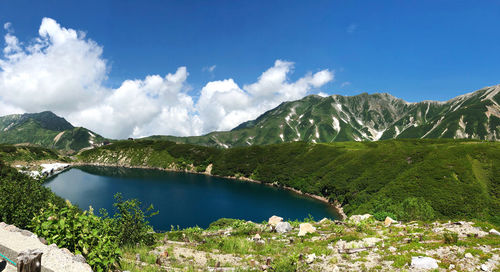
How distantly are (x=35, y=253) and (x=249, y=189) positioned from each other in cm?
12379

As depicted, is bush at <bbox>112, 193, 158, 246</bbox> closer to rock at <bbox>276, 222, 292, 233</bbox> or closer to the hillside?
rock at <bbox>276, 222, 292, 233</bbox>

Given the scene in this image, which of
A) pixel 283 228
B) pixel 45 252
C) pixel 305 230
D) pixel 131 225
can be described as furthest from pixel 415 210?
pixel 45 252

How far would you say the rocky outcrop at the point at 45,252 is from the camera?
825 cm

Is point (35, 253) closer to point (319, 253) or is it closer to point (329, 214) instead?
point (319, 253)

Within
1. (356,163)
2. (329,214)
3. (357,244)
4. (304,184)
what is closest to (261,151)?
(304,184)

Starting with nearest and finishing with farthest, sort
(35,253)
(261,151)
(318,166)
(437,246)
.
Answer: (35,253)
(437,246)
(318,166)
(261,151)

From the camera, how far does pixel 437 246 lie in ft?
58.4

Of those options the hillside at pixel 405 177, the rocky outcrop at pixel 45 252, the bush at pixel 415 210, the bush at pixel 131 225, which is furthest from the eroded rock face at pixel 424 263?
the hillside at pixel 405 177

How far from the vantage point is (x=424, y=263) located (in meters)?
14.7

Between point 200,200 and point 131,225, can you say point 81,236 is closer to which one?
point 131,225

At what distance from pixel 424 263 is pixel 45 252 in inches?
813

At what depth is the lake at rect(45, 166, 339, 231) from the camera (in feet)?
258

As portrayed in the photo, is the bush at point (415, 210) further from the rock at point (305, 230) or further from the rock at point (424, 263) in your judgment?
the rock at point (424, 263)

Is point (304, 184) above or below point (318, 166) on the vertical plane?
below
